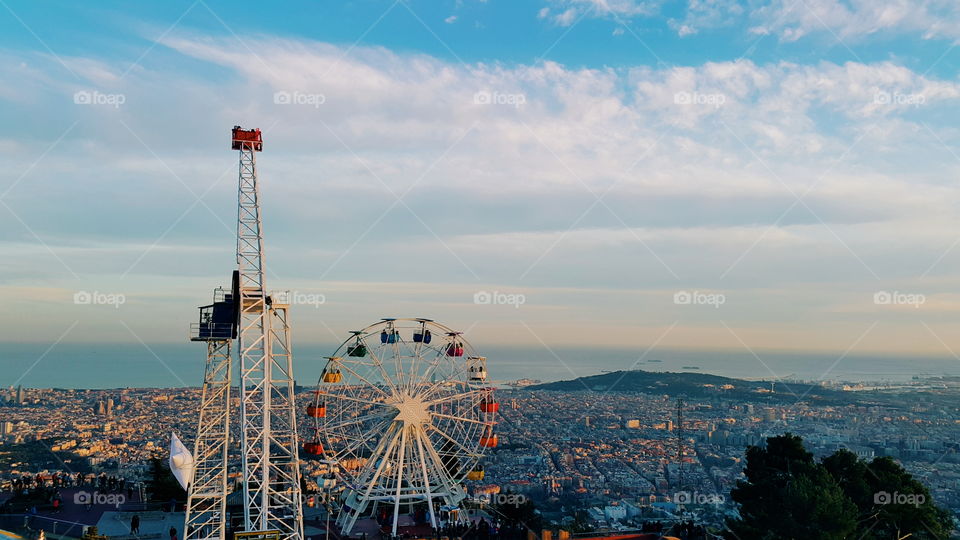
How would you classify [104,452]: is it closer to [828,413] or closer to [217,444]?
[217,444]

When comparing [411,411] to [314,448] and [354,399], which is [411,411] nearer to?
[354,399]

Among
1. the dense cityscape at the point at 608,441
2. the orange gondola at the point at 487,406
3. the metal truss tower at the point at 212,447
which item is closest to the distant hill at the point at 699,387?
the dense cityscape at the point at 608,441

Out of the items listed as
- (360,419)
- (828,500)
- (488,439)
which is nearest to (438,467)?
(488,439)

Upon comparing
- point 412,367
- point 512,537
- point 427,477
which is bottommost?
point 512,537

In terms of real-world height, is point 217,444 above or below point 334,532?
above

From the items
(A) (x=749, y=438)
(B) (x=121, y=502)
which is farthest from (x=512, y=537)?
(A) (x=749, y=438)

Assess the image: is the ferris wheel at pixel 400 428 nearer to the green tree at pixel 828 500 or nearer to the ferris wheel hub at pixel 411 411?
the ferris wheel hub at pixel 411 411

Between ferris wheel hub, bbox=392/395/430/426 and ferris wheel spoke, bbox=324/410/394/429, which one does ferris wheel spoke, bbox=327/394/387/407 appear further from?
ferris wheel hub, bbox=392/395/430/426
